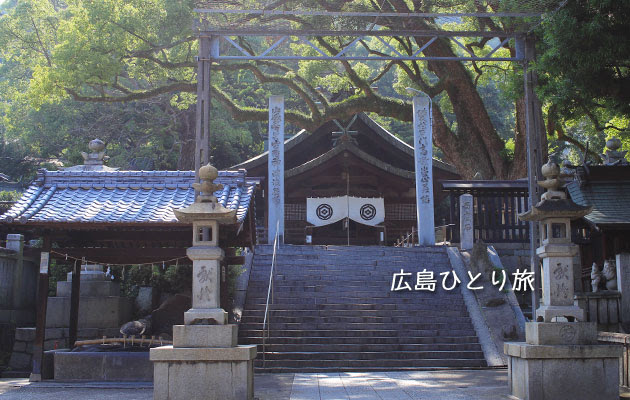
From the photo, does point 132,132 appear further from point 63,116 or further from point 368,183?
point 368,183

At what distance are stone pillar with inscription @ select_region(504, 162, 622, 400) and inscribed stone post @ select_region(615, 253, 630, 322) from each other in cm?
393

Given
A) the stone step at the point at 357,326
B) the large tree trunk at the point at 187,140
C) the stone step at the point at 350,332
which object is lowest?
the stone step at the point at 350,332

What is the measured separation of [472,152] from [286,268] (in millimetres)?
8799

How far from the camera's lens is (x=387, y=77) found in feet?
163

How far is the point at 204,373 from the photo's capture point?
8242 millimetres

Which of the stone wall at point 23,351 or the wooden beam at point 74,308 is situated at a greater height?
the wooden beam at point 74,308

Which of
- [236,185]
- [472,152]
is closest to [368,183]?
[472,152]

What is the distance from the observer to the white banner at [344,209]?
25.3m

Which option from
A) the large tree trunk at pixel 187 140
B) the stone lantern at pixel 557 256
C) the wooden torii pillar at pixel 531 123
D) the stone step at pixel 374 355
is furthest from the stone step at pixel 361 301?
the large tree trunk at pixel 187 140

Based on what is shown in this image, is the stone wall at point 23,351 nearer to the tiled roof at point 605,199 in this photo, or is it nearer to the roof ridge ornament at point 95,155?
the roof ridge ornament at point 95,155

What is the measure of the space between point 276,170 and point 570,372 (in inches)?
513

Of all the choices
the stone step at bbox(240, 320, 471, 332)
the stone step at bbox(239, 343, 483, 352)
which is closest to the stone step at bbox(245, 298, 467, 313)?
the stone step at bbox(240, 320, 471, 332)

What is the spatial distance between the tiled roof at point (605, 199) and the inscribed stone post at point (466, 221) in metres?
3.08

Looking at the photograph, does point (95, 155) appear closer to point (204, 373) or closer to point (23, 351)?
point (23, 351)
